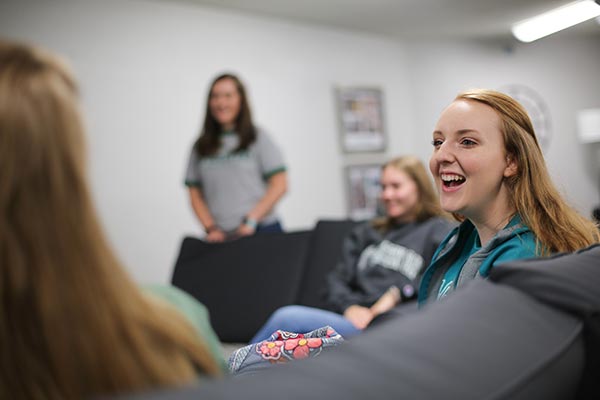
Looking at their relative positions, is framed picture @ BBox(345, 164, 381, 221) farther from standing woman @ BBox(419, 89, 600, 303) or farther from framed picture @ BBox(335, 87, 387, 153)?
standing woman @ BBox(419, 89, 600, 303)

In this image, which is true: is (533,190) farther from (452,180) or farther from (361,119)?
(361,119)

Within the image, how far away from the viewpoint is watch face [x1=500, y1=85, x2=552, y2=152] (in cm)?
718

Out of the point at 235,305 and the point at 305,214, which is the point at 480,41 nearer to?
the point at 305,214

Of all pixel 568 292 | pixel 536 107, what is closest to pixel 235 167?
pixel 568 292

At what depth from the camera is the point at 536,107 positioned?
729 cm

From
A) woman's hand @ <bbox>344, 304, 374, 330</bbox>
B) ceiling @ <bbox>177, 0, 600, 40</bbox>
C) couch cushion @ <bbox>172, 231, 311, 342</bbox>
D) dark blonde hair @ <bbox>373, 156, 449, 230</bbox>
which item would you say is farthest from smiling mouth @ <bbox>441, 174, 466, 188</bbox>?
ceiling @ <bbox>177, 0, 600, 40</bbox>

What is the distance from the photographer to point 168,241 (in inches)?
201

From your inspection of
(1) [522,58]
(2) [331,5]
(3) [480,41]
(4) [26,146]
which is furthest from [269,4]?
(4) [26,146]

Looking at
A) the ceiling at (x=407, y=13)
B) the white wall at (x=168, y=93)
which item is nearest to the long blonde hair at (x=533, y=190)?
the white wall at (x=168, y=93)

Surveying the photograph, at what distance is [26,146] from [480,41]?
7.21 metres

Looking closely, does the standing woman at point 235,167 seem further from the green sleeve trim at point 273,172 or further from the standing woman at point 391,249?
the standing woman at point 391,249

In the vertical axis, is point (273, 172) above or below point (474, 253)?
above

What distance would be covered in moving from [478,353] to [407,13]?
5648 mm

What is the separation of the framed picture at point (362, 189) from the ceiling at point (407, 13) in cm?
149
